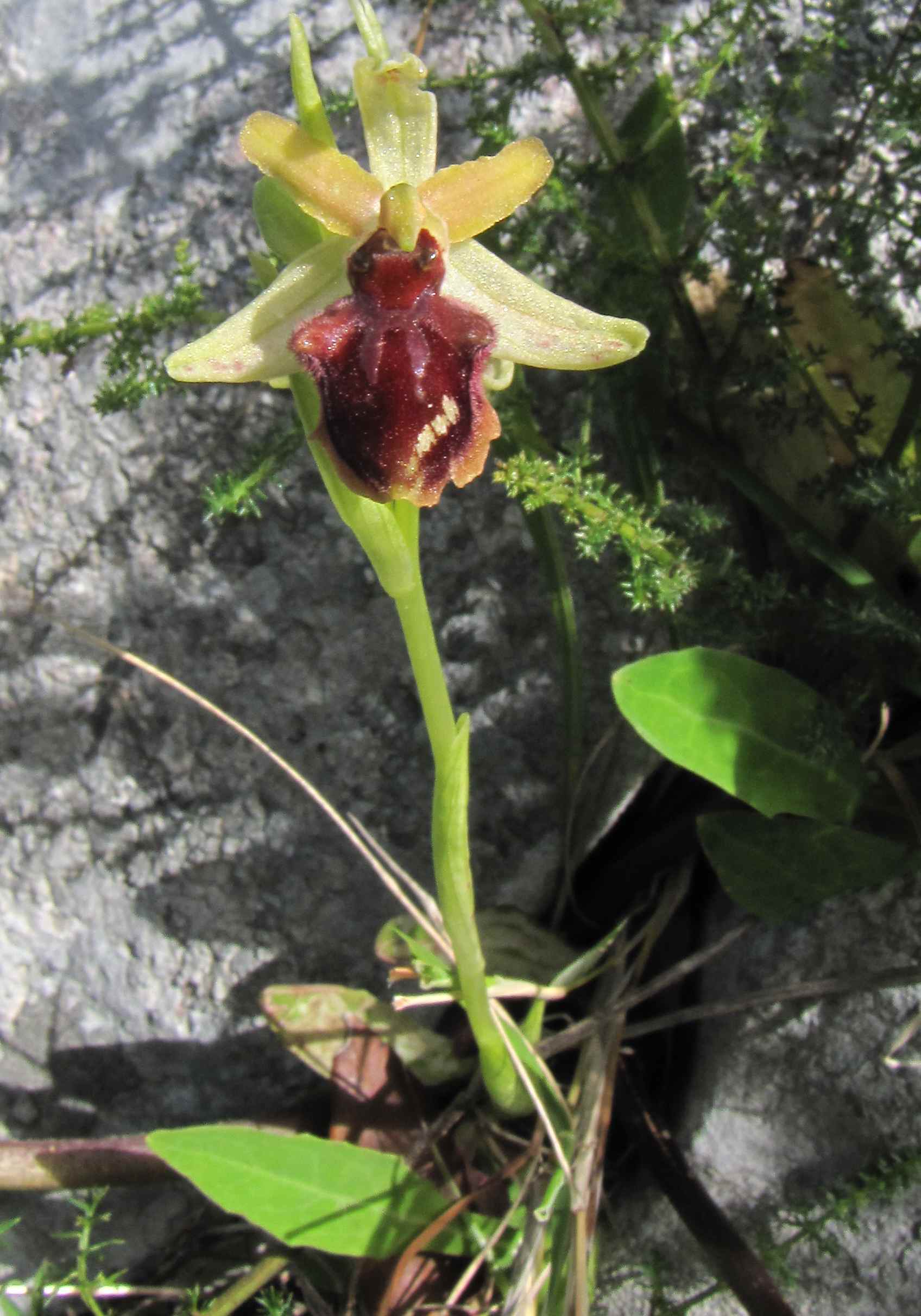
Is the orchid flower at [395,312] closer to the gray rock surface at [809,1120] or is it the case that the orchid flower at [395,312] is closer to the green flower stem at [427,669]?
the green flower stem at [427,669]

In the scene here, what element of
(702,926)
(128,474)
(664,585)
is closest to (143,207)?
(128,474)

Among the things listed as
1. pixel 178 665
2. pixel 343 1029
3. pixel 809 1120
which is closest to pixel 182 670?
pixel 178 665

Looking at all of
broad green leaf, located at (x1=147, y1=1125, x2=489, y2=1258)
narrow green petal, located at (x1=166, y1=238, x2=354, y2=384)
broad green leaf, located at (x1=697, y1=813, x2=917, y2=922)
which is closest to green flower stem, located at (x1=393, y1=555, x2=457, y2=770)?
narrow green petal, located at (x1=166, y1=238, x2=354, y2=384)

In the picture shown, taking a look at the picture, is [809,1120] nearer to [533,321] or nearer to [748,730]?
[748,730]

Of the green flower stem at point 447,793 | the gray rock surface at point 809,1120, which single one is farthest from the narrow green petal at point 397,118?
the gray rock surface at point 809,1120

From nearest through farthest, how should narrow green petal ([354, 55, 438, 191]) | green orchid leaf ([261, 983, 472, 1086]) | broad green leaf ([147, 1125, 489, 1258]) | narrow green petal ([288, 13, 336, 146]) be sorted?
narrow green petal ([288, 13, 336, 146])
narrow green petal ([354, 55, 438, 191])
broad green leaf ([147, 1125, 489, 1258])
green orchid leaf ([261, 983, 472, 1086])

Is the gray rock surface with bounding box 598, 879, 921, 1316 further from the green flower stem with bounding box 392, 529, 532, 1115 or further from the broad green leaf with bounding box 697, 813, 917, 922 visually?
the green flower stem with bounding box 392, 529, 532, 1115

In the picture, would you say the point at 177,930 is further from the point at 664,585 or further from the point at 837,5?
the point at 837,5
